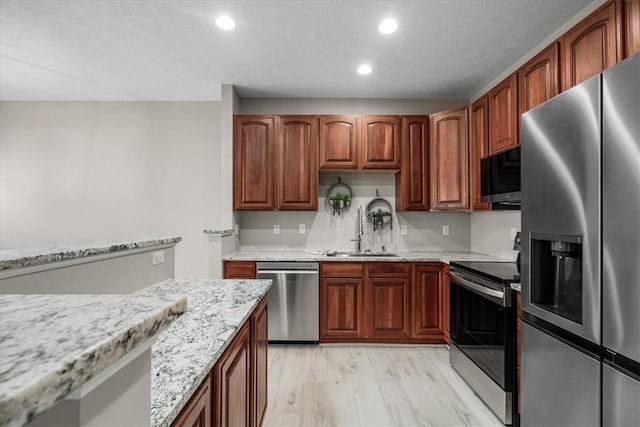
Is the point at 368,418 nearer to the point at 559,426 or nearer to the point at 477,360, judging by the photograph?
the point at 477,360

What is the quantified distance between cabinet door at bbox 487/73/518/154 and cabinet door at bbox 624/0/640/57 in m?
0.95

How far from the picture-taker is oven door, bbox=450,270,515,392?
206 cm

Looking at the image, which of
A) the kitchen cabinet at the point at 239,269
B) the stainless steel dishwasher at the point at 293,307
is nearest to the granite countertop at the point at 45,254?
the kitchen cabinet at the point at 239,269

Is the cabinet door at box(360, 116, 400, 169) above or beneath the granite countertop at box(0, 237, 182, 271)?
above

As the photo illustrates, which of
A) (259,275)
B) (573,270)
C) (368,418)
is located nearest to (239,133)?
(259,275)

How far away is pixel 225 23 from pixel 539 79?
7.55ft

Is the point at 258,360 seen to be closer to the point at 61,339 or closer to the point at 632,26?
the point at 61,339

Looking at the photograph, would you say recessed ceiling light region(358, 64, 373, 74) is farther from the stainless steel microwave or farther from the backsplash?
the stainless steel microwave

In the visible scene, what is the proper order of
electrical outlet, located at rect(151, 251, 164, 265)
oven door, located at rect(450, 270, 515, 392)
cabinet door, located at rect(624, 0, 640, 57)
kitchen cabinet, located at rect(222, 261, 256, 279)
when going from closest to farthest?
1. cabinet door, located at rect(624, 0, 640, 57)
2. electrical outlet, located at rect(151, 251, 164, 265)
3. oven door, located at rect(450, 270, 515, 392)
4. kitchen cabinet, located at rect(222, 261, 256, 279)

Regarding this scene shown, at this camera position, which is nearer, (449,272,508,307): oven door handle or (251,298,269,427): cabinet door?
(251,298,269,427): cabinet door

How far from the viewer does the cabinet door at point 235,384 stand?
3.59 feet

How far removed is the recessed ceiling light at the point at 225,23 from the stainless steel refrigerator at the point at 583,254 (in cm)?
209

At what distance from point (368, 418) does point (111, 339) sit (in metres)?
2.25

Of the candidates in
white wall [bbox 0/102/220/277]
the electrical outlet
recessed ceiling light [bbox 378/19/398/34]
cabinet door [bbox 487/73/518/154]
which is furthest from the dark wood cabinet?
white wall [bbox 0/102/220/277]
